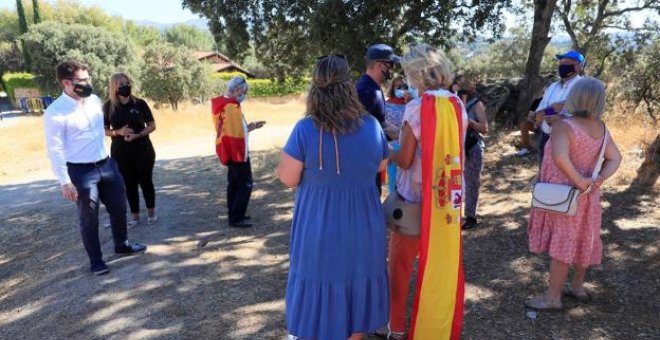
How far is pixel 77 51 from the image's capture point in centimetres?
3120

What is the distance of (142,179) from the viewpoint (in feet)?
17.6

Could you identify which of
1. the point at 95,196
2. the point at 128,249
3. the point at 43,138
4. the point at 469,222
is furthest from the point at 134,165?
the point at 43,138

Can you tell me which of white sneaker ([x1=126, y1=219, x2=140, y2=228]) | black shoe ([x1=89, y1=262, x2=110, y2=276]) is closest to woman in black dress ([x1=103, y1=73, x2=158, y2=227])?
white sneaker ([x1=126, y1=219, x2=140, y2=228])

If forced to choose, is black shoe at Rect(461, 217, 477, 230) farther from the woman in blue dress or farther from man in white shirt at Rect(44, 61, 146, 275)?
man in white shirt at Rect(44, 61, 146, 275)

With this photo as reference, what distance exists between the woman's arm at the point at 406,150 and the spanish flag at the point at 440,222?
3.2 inches

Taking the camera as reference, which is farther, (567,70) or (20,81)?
(20,81)

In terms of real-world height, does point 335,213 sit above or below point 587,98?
below

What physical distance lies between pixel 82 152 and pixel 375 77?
2.53 m

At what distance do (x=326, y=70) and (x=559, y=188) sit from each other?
177cm

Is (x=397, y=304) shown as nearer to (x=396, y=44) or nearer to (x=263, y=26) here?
(x=396, y=44)

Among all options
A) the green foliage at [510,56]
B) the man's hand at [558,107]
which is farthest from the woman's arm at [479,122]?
the green foliage at [510,56]

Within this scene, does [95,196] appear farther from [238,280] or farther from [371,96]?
[371,96]

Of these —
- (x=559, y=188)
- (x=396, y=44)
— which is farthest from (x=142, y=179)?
(x=396, y=44)

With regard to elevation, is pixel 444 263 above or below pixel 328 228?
below
